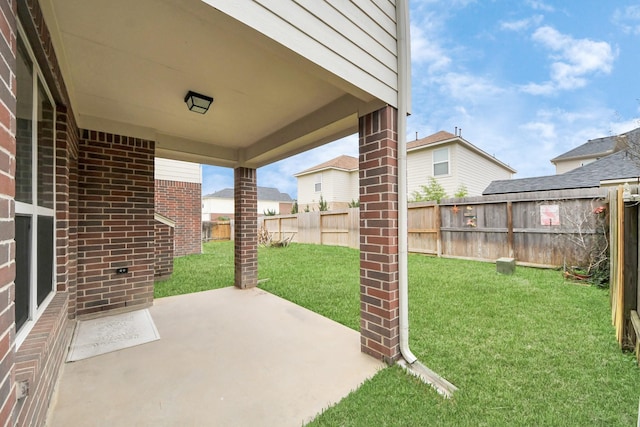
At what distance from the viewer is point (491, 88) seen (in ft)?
58.1

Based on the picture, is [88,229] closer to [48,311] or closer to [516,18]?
[48,311]

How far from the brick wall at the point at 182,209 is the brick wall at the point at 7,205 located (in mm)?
8904

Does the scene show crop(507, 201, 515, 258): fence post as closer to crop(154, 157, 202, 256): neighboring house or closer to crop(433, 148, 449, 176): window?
crop(433, 148, 449, 176): window

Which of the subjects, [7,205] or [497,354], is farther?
[497,354]

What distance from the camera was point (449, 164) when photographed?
41.1 ft

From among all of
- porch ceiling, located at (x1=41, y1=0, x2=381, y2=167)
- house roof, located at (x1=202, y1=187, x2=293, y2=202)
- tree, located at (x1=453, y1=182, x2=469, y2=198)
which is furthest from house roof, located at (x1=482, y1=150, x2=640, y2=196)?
house roof, located at (x1=202, y1=187, x2=293, y2=202)

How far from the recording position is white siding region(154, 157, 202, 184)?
29.9 ft

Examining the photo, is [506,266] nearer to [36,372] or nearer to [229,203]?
[36,372]

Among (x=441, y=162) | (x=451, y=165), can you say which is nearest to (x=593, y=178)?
(x=451, y=165)

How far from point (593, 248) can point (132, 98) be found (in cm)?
836

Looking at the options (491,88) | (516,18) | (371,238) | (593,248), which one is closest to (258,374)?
(371,238)

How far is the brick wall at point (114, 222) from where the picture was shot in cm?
345

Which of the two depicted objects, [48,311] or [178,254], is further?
[178,254]

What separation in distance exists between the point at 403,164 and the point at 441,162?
1160 centimetres
